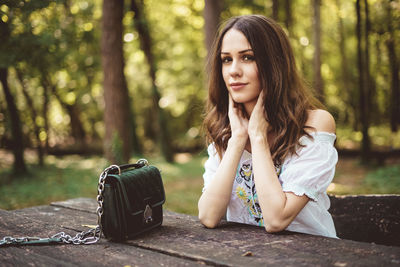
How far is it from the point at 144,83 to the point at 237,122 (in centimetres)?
1955

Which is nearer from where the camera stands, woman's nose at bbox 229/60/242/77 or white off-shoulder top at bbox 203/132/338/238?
white off-shoulder top at bbox 203/132/338/238

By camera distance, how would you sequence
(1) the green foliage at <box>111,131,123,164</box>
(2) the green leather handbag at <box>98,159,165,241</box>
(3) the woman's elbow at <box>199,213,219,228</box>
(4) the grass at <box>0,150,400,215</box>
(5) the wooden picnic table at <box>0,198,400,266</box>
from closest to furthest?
(5) the wooden picnic table at <box>0,198,400,266</box> → (2) the green leather handbag at <box>98,159,165,241</box> → (3) the woman's elbow at <box>199,213,219,228</box> → (1) the green foliage at <box>111,131,123,164</box> → (4) the grass at <box>0,150,400,215</box>

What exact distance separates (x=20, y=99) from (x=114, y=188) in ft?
65.7

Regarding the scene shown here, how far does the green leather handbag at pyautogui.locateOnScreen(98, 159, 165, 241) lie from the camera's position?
190 cm

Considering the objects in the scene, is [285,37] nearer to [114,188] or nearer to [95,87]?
[114,188]

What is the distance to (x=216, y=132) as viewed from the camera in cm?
264

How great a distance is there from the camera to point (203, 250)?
1.73 m

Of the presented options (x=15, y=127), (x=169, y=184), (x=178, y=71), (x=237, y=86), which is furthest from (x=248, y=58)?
(x=178, y=71)

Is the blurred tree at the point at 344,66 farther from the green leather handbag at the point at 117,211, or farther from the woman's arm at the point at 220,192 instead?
the green leather handbag at the point at 117,211

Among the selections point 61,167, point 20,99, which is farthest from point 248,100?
point 20,99

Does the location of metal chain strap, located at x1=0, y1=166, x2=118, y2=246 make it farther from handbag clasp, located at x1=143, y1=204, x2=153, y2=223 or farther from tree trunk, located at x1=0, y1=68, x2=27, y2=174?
tree trunk, located at x1=0, y1=68, x2=27, y2=174

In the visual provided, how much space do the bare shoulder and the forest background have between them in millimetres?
892

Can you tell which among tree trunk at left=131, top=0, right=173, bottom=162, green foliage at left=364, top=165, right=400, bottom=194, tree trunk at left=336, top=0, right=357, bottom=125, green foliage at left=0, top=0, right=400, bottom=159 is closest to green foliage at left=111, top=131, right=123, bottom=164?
green foliage at left=0, top=0, right=400, bottom=159

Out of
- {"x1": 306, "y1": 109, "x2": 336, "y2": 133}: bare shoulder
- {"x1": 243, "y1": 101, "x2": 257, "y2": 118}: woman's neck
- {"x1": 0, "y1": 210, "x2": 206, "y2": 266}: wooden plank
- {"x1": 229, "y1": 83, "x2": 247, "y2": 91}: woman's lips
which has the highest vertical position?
{"x1": 229, "y1": 83, "x2": 247, "y2": 91}: woman's lips
